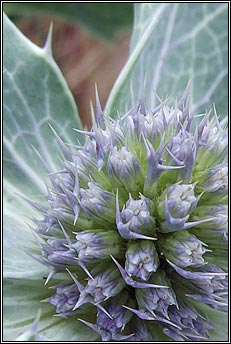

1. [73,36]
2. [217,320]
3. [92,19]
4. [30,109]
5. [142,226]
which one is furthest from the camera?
[73,36]

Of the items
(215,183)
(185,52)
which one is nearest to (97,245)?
(215,183)

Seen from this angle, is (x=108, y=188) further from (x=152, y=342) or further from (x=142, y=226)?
(x=152, y=342)

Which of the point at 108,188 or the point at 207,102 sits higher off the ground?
the point at 207,102

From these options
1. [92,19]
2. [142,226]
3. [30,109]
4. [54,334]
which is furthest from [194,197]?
[92,19]

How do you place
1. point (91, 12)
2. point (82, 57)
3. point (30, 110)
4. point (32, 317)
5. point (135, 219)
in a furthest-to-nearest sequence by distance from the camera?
point (82, 57) → point (91, 12) → point (30, 110) → point (32, 317) → point (135, 219)

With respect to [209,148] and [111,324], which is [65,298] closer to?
[111,324]

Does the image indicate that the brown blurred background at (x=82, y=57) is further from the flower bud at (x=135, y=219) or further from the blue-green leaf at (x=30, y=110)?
the flower bud at (x=135, y=219)

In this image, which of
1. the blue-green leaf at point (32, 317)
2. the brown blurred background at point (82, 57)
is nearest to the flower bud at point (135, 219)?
the blue-green leaf at point (32, 317)
